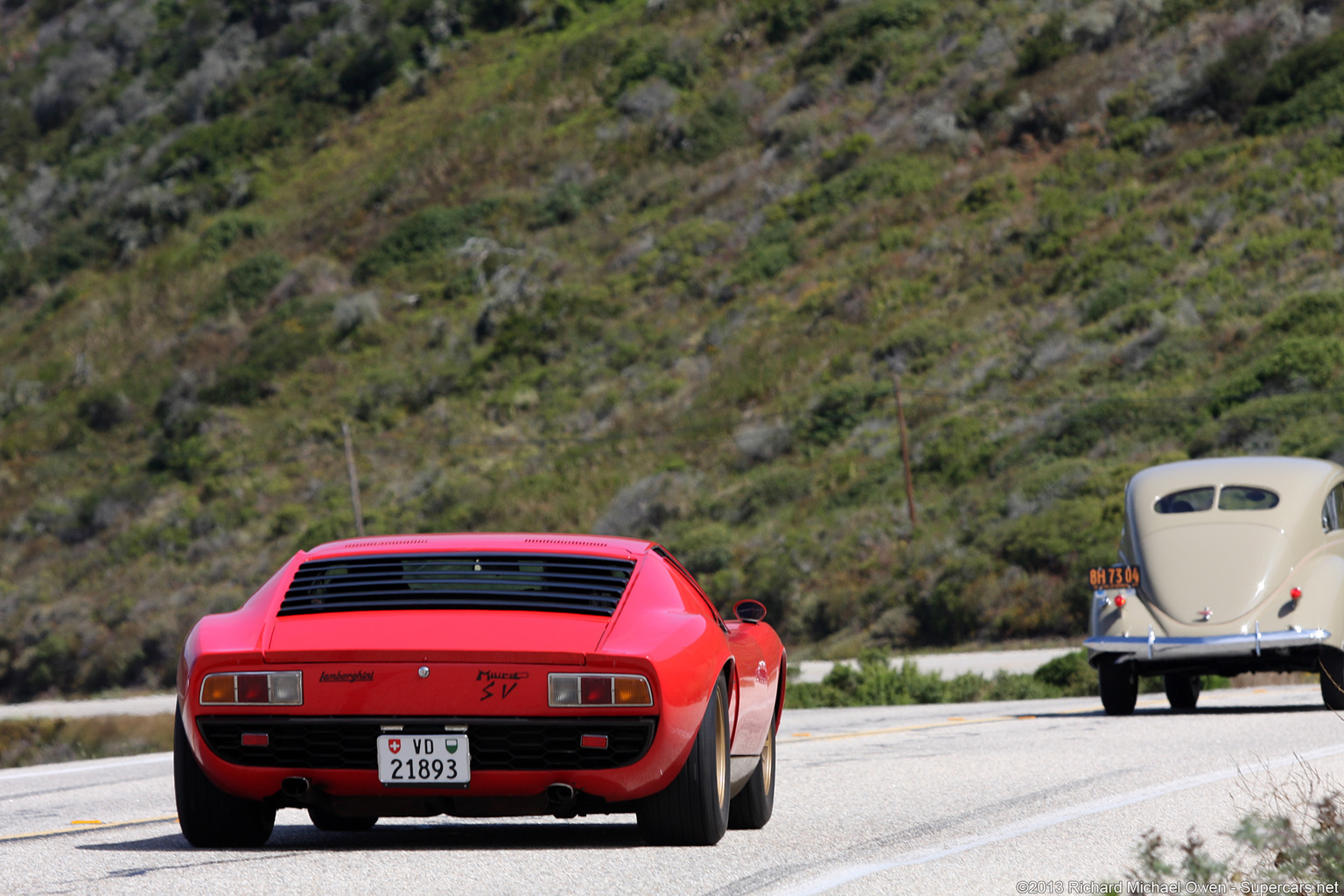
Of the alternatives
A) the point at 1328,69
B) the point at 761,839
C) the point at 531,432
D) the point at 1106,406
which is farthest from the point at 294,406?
the point at 761,839

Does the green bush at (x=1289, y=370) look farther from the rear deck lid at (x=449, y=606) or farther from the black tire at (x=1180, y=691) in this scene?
the rear deck lid at (x=449, y=606)

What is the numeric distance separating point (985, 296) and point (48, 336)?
40762 mm

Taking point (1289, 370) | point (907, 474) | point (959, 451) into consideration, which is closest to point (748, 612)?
point (907, 474)

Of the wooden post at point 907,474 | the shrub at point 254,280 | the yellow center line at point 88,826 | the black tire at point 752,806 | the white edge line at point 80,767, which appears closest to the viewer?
the black tire at point 752,806

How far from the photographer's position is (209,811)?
6.27 m

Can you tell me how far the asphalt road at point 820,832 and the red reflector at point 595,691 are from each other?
57cm

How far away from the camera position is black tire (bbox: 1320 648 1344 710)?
13781mm

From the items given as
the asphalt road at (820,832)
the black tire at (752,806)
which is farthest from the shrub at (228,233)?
the black tire at (752,806)

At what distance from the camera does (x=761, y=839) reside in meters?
6.71

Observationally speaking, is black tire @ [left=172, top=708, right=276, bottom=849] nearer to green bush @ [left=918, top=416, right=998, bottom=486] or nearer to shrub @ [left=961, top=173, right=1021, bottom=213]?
green bush @ [left=918, top=416, right=998, bottom=486]

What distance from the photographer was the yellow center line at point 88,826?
7.72 m

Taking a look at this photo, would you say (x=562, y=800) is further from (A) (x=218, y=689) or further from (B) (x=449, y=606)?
(A) (x=218, y=689)

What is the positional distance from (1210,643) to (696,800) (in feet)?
29.1

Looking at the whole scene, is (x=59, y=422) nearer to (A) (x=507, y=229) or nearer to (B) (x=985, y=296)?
(A) (x=507, y=229)
